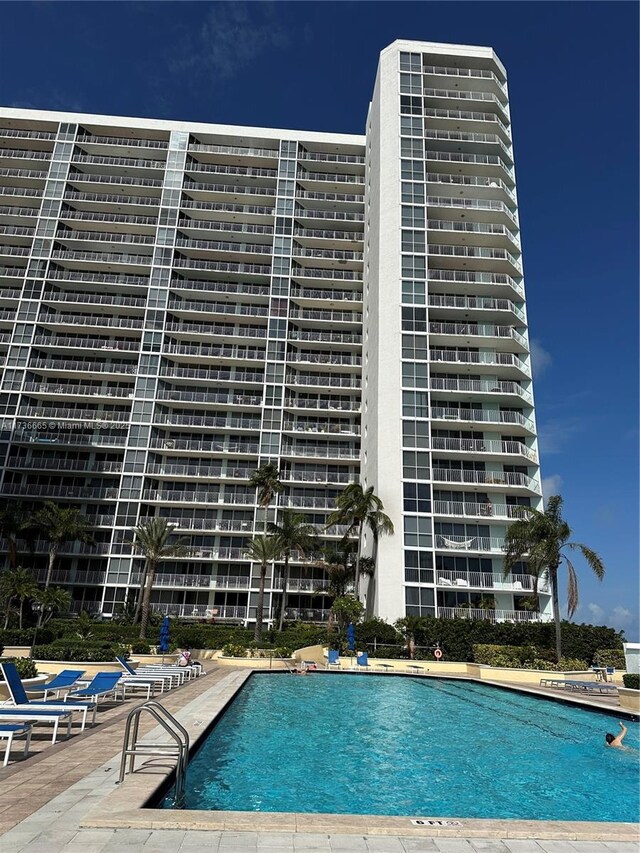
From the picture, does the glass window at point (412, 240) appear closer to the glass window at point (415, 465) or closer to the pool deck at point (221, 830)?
the glass window at point (415, 465)

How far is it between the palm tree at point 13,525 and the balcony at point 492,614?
1198 inches

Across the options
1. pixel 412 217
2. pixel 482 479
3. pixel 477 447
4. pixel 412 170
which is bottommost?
pixel 482 479

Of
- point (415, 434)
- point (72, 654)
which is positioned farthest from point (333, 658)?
point (415, 434)

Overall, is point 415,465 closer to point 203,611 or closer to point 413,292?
point 413,292

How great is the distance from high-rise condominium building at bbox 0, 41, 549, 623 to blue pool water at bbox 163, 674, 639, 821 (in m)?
18.1

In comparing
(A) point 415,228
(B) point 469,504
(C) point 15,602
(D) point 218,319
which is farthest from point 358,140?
(C) point 15,602

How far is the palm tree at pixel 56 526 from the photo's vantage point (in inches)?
1602

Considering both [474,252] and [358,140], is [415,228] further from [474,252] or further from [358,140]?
[358,140]

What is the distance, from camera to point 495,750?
1315 cm

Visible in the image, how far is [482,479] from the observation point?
132 feet

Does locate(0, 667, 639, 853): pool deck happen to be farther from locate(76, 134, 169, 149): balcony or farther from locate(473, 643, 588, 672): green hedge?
locate(76, 134, 169, 149): balcony

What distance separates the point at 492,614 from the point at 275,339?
94.6ft

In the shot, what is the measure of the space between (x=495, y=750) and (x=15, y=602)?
36.1 meters

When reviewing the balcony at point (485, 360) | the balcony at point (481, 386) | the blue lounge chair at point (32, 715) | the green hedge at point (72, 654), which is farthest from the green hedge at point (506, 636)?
the blue lounge chair at point (32, 715)
